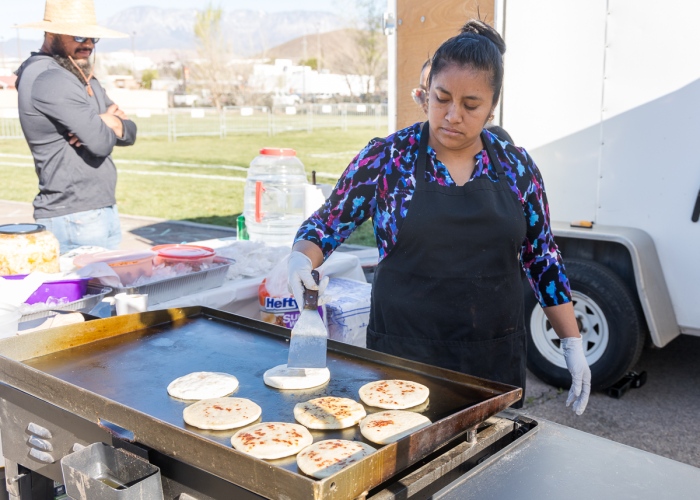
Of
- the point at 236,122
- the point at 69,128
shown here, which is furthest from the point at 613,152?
the point at 236,122

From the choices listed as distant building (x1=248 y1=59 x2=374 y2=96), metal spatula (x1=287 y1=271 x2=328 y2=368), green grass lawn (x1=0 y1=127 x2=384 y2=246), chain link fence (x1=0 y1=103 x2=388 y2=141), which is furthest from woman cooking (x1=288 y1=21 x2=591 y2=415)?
distant building (x1=248 y1=59 x2=374 y2=96)

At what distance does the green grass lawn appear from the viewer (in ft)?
43.2

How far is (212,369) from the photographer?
2219 mm

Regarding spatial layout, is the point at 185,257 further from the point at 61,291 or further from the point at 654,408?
the point at 654,408

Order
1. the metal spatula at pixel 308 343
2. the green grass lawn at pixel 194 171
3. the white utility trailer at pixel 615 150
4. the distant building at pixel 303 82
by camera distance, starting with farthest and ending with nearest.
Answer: the distant building at pixel 303 82, the green grass lawn at pixel 194 171, the white utility trailer at pixel 615 150, the metal spatula at pixel 308 343

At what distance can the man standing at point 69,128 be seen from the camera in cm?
370

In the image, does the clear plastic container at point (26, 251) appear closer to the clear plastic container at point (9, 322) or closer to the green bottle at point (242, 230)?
the clear plastic container at point (9, 322)

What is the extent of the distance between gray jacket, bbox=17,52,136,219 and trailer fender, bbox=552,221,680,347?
3.12 meters

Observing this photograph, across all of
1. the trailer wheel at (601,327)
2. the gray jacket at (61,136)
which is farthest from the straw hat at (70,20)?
the trailer wheel at (601,327)

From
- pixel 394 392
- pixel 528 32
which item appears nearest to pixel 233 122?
pixel 528 32

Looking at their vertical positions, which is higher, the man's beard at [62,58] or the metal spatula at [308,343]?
the man's beard at [62,58]

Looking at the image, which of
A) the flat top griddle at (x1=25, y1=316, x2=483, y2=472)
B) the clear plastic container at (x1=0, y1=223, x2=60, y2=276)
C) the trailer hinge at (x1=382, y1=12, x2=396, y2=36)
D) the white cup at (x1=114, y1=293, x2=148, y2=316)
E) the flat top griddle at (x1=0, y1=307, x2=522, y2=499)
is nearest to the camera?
the flat top griddle at (x1=0, y1=307, x2=522, y2=499)

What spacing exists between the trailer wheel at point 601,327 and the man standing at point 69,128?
9.76 ft

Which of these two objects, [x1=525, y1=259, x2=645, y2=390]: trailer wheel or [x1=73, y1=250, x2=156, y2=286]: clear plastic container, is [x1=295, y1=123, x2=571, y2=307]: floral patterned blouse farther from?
[x1=525, y1=259, x2=645, y2=390]: trailer wheel
